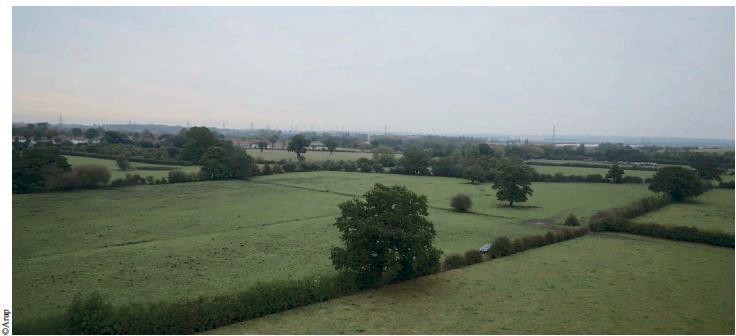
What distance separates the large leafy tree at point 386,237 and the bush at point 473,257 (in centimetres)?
481

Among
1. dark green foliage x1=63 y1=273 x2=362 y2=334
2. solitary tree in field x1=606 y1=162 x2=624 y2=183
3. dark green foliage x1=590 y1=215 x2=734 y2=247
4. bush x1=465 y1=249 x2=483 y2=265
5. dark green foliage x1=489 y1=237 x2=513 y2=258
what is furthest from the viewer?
solitary tree in field x1=606 y1=162 x2=624 y2=183

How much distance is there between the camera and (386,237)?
84.8 ft

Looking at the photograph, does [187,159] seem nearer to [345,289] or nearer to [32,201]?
[32,201]

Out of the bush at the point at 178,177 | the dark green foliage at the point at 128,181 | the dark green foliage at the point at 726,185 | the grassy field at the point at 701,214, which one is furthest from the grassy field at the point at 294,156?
the grassy field at the point at 701,214

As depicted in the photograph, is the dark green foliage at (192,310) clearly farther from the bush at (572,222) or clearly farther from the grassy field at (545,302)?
the bush at (572,222)

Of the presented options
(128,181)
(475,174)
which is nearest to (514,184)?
(475,174)

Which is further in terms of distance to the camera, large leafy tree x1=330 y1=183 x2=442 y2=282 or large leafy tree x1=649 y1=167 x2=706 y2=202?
large leafy tree x1=649 y1=167 x2=706 y2=202

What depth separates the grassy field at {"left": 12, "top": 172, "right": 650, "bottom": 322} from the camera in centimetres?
2642

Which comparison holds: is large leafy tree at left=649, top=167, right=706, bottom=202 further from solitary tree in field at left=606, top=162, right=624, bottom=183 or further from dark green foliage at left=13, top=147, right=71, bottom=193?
dark green foliage at left=13, top=147, right=71, bottom=193

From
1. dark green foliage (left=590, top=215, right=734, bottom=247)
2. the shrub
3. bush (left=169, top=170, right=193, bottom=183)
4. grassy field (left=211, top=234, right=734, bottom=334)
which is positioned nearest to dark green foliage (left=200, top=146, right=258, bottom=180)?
bush (left=169, top=170, right=193, bottom=183)

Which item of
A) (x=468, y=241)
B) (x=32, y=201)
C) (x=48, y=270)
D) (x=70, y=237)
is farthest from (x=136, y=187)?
(x=468, y=241)

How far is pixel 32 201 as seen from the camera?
4984cm

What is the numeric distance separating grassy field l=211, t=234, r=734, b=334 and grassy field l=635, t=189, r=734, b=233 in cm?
1187

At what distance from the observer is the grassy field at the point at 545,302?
854 inches
